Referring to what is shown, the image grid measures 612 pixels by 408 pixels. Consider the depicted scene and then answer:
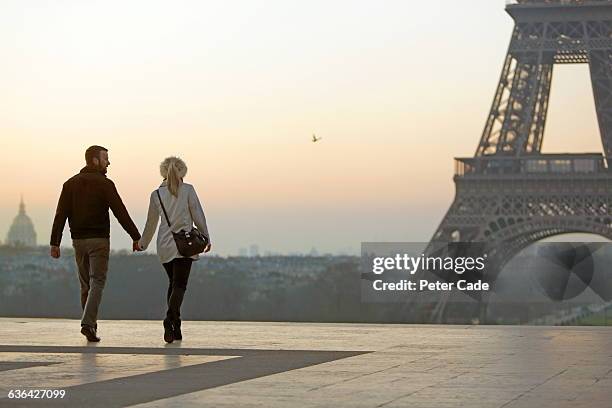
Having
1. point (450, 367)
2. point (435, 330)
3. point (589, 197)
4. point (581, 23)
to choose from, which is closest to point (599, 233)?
point (589, 197)

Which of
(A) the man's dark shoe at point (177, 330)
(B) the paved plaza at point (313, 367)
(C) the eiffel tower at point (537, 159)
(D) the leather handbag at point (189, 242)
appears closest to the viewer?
(B) the paved plaza at point (313, 367)

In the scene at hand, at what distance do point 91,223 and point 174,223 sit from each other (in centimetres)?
76

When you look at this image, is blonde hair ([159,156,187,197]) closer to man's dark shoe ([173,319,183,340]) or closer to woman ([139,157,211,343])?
woman ([139,157,211,343])

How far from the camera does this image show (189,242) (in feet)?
37.9

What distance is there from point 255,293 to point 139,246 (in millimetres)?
5229

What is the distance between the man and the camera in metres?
11.8

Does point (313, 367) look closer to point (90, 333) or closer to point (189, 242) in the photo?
point (189, 242)

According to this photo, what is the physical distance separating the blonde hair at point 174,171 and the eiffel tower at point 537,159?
128ft

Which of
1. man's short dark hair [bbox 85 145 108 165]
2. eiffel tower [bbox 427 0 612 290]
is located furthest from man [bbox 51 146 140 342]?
eiffel tower [bbox 427 0 612 290]

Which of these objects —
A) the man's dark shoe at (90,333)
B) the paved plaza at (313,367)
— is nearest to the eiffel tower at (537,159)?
the paved plaza at (313,367)

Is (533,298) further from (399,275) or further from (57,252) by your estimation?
(57,252)

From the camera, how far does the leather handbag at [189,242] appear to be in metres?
11.5

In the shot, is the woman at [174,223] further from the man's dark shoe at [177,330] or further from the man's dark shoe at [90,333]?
the man's dark shoe at [90,333]

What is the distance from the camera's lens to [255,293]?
55.0 feet
